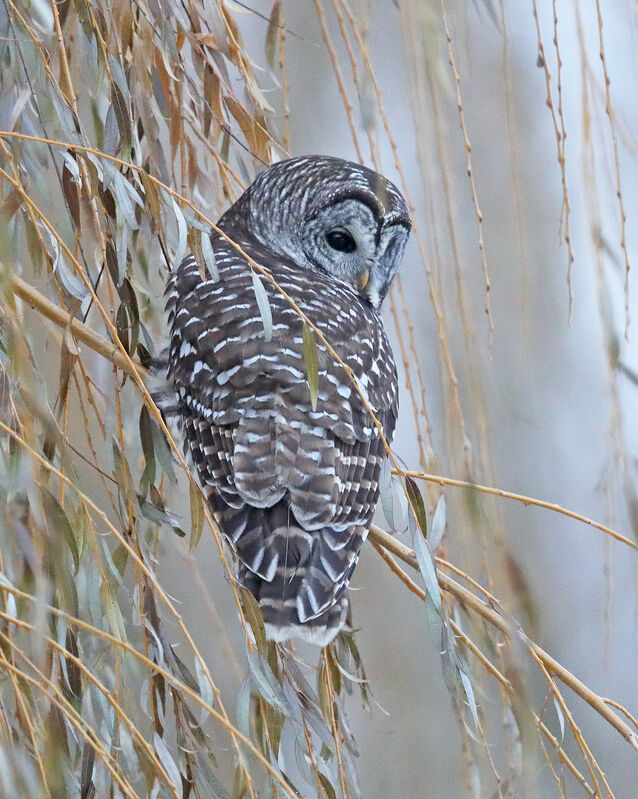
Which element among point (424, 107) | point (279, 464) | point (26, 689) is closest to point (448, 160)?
point (424, 107)

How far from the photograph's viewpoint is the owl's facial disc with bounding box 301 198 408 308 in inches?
88.1

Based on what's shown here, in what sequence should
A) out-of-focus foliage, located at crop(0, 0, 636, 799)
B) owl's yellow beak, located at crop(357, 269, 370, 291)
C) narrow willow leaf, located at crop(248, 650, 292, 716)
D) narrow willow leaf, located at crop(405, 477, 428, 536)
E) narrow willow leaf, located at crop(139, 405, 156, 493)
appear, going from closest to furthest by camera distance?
out-of-focus foliage, located at crop(0, 0, 636, 799), narrow willow leaf, located at crop(248, 650, 292, 716), narrow willow leaf, located at crop(405, 477, 428, 536), narrow willow leaf, located at crop(139, 405, 156, 493), owl's yellow beak, located at crop(357, 269, 370, 291)

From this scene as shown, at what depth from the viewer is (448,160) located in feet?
2.79

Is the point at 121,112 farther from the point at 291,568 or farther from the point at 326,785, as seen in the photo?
the point at 326,785

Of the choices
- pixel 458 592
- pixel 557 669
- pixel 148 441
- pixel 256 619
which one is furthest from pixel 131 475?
pixel 557 669

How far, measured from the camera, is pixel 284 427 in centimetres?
153

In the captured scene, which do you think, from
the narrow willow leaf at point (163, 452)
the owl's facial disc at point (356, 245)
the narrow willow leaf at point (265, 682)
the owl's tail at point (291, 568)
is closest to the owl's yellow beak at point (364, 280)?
the owl's facial disc at point (356, 245)

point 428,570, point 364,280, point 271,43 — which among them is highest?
point 271,43

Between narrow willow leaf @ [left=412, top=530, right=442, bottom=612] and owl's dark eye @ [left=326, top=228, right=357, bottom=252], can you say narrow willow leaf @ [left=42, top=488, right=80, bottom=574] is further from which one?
owl's dark eye @ [left=326, top=228, right=357, bottom=252]

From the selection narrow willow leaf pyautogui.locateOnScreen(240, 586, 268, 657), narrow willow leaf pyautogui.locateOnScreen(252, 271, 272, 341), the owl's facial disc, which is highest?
the owl's facial disc

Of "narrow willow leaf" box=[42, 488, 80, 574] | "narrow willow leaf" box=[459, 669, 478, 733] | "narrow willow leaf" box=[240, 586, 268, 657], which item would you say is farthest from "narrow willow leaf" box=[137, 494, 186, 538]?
"narrow willow leaf" box=[459, 669, 478, 733]

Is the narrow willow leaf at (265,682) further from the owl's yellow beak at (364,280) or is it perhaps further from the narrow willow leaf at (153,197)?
the owl's yellow beak at (364,280)

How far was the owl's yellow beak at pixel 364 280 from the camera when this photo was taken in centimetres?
224

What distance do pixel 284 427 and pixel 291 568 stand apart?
21 cm
